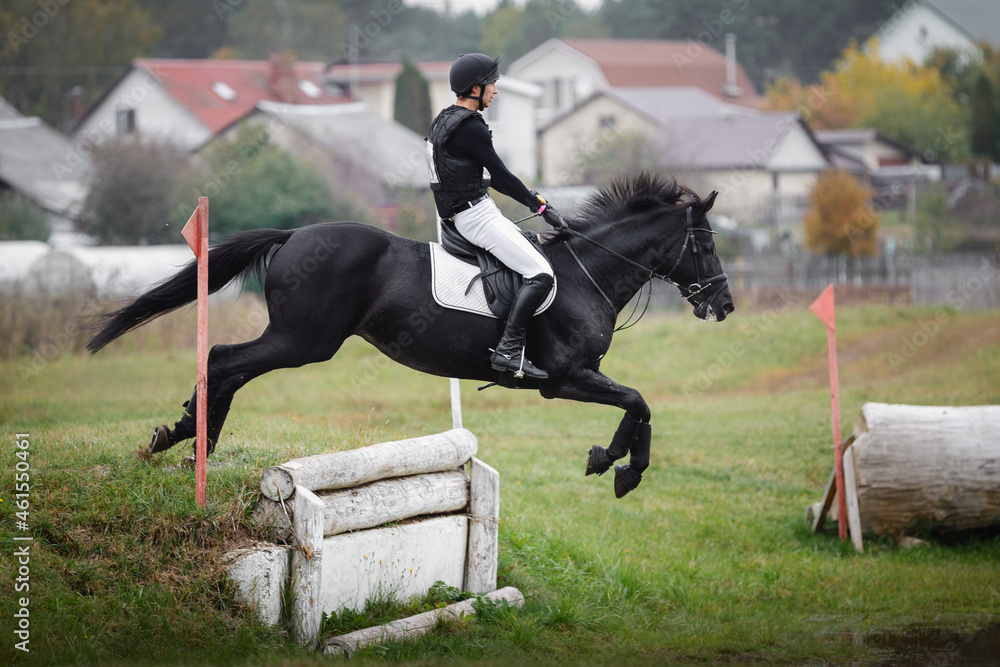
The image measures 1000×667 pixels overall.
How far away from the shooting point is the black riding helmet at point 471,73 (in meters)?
5.70

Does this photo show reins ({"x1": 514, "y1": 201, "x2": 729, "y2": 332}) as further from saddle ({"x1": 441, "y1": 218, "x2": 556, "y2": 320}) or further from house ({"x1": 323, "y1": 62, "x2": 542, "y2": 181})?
house ({"x1": 323, "y1": 62, "x2": 542, "y2": 181})

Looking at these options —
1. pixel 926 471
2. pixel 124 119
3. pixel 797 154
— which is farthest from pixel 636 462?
pixel 124 119

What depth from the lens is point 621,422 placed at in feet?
19.2

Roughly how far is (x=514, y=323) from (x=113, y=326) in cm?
245

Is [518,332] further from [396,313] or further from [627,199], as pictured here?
[627,199]

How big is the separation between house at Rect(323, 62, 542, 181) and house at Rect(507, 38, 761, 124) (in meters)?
7.17

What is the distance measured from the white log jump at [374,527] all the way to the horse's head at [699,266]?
180 centimetres

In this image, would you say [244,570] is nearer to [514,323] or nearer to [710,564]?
[514,323]

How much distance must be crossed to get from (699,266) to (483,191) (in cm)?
157

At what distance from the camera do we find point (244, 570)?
5.05 m

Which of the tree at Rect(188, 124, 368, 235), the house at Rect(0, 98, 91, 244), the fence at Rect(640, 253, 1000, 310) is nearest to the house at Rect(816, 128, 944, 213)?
the fence at Rect(640, 253, 1000, 310)

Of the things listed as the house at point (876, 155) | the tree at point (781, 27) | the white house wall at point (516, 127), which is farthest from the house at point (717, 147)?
the tree at point (781, 27)

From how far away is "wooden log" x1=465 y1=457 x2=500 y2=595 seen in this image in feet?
21.2

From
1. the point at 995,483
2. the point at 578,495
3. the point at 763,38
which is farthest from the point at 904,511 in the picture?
the point at 763,38
